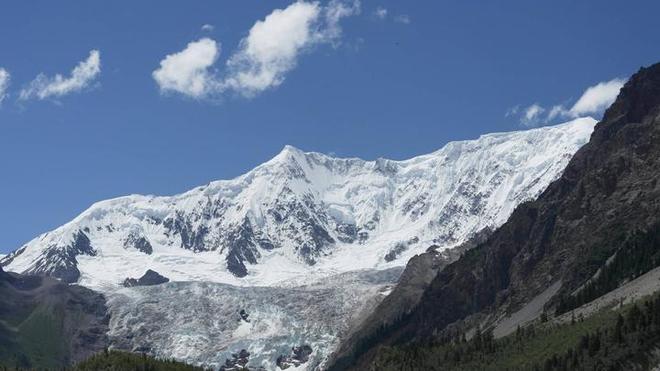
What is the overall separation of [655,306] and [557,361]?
19.2 m

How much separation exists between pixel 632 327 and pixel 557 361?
46.2 ft

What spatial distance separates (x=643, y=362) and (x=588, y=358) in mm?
11729

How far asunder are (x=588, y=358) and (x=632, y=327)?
358 inches

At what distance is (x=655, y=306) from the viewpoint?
199875 mm

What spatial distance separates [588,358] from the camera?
7618 inches

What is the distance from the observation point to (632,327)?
194500 mm

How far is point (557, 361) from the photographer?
19962 cm

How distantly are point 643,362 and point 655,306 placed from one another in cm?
1874

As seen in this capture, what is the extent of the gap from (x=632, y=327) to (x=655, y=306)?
26.6ft

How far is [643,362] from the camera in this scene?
7234 inches

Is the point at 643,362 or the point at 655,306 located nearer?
the point at 643,362

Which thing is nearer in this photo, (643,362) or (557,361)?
(643,362)
